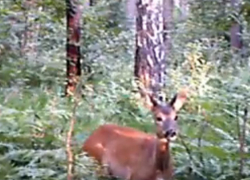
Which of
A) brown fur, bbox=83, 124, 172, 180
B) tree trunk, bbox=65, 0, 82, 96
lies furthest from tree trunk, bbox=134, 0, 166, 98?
brown fur, bbox=83, 124, 172, 180

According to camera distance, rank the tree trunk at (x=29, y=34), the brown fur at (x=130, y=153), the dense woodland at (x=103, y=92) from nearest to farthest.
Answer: the dense woodland at (x=103, y=92) → the brown fur at (x=130, y=153) → the tree trunk at (x=29, y=34)

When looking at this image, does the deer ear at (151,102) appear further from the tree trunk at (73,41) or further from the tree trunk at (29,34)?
the tree trunk at (29,34)

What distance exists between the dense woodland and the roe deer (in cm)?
16

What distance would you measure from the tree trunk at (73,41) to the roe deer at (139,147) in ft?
8.22

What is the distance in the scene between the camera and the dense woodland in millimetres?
5234

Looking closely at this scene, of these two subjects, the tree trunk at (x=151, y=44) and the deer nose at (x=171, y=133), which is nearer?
the deer nose at (x=171, y=133)

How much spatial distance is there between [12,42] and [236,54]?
4125 millimetres

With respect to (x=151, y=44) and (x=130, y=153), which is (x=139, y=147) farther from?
(x=151, y=44)

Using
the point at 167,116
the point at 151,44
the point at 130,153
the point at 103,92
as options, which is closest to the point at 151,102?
the point at 167,116

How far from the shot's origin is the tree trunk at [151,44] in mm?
8492

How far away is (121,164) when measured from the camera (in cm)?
596

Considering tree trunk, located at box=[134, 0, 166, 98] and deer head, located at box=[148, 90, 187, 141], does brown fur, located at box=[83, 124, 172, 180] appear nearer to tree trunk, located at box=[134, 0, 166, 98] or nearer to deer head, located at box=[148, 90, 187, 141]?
deer head, located at box=[148, 90, 187, 141]

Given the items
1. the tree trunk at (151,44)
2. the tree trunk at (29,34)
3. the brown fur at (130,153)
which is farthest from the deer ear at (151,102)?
the tree trunk at (29,34)

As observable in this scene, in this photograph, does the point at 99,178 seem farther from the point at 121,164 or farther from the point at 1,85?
the point at 1,85
